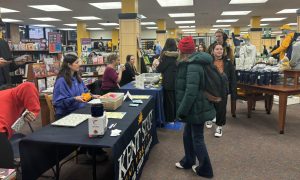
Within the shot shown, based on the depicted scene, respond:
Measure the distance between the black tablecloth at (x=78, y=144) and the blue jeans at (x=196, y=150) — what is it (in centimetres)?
55

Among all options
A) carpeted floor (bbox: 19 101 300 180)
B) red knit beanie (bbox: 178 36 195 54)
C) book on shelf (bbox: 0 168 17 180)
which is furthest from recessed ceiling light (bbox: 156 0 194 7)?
book on shelf (bbox: 0 168 17 180)

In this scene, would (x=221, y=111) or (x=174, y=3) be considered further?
(x=174, y=3)

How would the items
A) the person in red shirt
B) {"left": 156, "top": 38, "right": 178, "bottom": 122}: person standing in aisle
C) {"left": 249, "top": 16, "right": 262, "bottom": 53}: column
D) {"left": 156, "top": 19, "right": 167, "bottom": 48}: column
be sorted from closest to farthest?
the person in red shirt
{"left": 156, "top": 38, "right": 178, "bottom": 122}: person standing in aisle
{"left": 249, "top": 16, "right": 262, "bottom": 53}: column
{"left": 156, "top": 19, "right": 167, "bottom": 48}: column

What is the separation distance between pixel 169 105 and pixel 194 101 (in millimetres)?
2024

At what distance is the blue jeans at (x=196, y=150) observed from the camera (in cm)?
279

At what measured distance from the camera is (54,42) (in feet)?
21.3

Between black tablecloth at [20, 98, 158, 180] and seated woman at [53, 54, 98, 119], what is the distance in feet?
0.62

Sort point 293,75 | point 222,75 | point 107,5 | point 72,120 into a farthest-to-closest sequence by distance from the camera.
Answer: point 107,5
point 293,75
point 222,75
point 72,120

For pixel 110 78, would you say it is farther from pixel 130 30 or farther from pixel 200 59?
pixel 130 30

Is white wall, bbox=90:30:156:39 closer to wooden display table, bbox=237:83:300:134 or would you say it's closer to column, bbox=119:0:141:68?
column, bbox=119:0:141:68

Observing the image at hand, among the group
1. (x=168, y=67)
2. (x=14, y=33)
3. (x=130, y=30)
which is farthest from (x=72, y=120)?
(x=14, y=33)


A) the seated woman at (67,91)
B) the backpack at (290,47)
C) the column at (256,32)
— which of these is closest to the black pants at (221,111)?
the seated woman at (67,91)

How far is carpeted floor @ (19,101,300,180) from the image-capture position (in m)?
3.01

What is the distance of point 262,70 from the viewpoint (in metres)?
4.77
